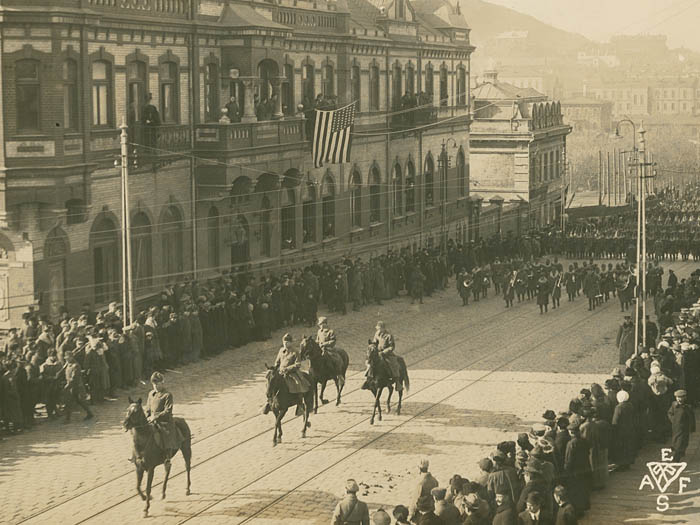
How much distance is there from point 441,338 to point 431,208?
2506cm

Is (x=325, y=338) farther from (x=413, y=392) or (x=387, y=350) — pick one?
(x=413, y=392)

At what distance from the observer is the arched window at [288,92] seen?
153ft

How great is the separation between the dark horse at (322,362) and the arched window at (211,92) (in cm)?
1580

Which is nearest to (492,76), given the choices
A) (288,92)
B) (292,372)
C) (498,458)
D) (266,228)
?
(288,92)

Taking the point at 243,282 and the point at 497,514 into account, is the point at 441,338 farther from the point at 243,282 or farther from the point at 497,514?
the point at 497,514

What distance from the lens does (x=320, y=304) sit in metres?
43.0

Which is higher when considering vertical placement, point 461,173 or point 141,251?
point 461,173

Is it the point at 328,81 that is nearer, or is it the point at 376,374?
the point at 376,374

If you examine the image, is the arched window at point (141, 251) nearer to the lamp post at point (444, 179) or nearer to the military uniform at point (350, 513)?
the military uniform at point (350, 513)

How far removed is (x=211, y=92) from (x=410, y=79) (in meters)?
20.6

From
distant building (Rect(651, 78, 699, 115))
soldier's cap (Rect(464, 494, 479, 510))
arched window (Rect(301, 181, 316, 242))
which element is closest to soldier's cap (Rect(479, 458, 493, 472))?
soldier's cap (Rect(464, 494, 479, 510))

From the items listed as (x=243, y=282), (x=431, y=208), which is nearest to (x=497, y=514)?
(x=243, y=282)

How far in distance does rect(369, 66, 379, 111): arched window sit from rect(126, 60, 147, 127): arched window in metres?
19.1

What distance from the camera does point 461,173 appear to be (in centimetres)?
6694
